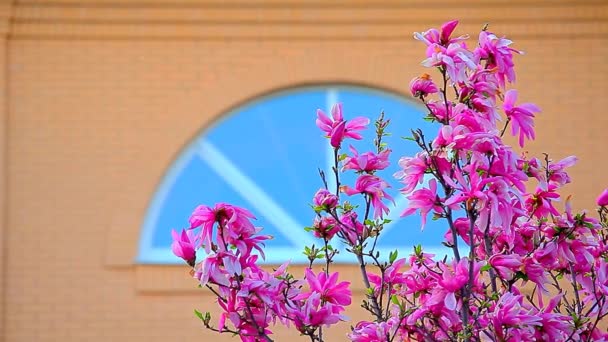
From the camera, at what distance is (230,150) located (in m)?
9.06

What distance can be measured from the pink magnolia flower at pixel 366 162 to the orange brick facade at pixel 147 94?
464 centimetres

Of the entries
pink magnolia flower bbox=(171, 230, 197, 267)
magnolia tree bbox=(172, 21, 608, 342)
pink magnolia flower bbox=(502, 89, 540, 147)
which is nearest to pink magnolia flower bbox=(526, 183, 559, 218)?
magnolia tree bbox=(172, 21, 608, 342)

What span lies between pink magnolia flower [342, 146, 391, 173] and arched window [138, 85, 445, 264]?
4.76 meters

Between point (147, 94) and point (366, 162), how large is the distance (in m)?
4.97

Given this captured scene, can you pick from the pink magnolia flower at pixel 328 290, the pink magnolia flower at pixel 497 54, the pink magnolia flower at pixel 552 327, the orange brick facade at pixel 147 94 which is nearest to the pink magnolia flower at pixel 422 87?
the pink magnolia flower at pixel 497 54

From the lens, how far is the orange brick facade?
28.5ft

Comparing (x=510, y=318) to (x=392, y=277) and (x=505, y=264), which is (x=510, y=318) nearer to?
(x=505, y=264)

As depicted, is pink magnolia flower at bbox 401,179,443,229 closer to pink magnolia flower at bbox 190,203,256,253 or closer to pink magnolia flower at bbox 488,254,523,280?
pink magnolia flower at bbox 488,254,523,280

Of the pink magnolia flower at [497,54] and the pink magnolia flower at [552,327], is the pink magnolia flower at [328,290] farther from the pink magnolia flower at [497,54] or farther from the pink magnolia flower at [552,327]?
the pink magnolia flower at [497,54]

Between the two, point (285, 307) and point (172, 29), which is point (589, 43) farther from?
point (285, 307)

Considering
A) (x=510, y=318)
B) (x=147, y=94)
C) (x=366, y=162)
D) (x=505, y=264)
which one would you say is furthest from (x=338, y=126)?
(x=147, y=94)

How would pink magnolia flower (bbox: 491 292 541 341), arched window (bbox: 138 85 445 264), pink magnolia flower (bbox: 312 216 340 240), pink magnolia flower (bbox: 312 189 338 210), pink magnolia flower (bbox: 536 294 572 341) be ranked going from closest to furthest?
pink magnolia flower (bbox: 491 292 541 341), pink magnolia flower (bbox: 536 294 572 341), pink magnolia flower (bbox: 312 189 338 210), pink magnolia flower (bbox: 312 216 340 240), arched window (bbox: 138 85 445 264)

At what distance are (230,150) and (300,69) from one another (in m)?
0.71

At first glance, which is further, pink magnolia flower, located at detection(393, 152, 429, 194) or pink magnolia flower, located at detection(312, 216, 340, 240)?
pink magnolia flower, located at detection(312, 216, 340, 240)
